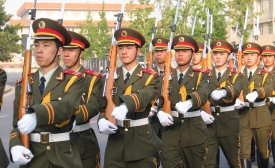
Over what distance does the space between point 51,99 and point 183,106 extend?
6.94 feet

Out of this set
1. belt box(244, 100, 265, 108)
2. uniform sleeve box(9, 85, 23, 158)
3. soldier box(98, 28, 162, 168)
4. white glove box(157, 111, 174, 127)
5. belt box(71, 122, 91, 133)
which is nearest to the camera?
uniform sleeve box(9, 85, 23, 158)

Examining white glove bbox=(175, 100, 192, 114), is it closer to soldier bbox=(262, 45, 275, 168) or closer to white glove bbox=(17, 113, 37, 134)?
white glove bbox=(17, 113, 37, 134)

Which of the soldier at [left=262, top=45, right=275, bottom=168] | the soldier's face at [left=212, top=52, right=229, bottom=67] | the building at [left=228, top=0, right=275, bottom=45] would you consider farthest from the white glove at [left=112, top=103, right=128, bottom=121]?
the building at [left=228, top=0, right=275, bottom=45]

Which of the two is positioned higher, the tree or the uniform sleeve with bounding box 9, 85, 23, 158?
the tree

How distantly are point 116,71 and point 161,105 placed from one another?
1.06 meters

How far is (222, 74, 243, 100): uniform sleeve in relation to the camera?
766cm

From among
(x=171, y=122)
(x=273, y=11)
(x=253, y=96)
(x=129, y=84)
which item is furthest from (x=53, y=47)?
(x=273, y=11)

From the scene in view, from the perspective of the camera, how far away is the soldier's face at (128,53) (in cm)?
588

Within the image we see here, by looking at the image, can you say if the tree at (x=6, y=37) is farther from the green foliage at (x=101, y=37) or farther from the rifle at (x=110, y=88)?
the rifle at (x=110, y=88)

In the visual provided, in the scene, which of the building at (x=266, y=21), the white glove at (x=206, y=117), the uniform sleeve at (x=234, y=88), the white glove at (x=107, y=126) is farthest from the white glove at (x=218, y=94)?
the building at (x=266, y=21)

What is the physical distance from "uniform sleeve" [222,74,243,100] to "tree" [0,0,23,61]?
29.3m

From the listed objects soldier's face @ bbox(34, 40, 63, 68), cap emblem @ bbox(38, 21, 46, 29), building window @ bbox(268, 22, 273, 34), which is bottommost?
soldier's face @ bbox(34, 40, 63, 68)

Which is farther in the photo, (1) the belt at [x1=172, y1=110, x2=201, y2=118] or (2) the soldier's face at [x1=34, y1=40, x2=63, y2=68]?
(1) the belt at [x1=172, y1=110, x2=201, y2=118]

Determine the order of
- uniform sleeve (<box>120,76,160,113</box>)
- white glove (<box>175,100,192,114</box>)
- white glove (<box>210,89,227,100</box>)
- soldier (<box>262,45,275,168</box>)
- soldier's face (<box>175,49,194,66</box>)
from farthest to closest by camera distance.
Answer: soldier (<box>262,45,275,168</box>)
white glove (<box>210,89,227,100</box>)
soldier's face (<box>175,49,194,66</box>)
white glove (<box>175,100,192,114</box>)
uniform sleeve (<box>120,76,160,113</box>)
